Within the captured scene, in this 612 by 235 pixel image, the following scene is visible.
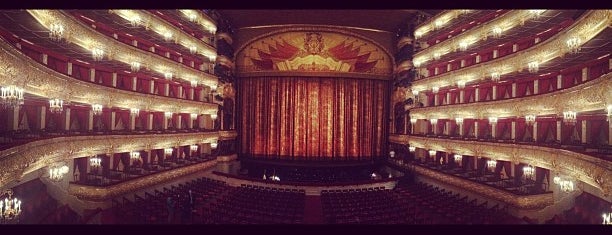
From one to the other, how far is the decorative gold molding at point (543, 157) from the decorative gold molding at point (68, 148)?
1640 cm

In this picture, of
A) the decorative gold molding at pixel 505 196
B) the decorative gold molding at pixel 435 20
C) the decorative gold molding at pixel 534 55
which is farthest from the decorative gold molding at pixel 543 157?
the decorative gold molding at pixel 435 20

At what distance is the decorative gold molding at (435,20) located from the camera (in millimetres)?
23277

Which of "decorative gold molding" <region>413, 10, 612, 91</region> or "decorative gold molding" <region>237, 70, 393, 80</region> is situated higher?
"decorative gold molding" <region>237, 70, 393, 80</region>

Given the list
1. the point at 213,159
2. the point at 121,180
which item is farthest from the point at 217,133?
the point at 121,180

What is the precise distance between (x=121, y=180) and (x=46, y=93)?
232 inches

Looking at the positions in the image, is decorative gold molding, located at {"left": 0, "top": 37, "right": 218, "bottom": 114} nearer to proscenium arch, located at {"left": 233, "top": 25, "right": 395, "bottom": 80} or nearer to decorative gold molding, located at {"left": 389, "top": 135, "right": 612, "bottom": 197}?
proscenium arch, located at {"left": 233, "top": 25, "right": 395, "bottom": 80}

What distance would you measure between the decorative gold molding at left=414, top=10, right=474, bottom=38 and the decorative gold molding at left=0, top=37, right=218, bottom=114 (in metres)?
17.1

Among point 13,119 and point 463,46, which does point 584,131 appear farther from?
point 13,119

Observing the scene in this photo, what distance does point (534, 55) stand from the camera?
16.1m

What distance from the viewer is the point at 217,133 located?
85.4 feet

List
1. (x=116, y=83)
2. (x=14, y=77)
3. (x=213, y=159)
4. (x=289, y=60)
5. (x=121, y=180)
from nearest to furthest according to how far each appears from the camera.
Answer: (x=14, y=77) → (x=121, y=180) → (x=116, y=83) → (x=213, y=159) → (x=289, y=60)

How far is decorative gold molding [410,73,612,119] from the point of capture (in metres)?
10.9

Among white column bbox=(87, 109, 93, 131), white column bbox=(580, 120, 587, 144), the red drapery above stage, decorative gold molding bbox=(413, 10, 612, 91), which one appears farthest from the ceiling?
white column bbox=(580, 120, 587, 144)

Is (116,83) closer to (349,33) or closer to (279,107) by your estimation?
(279,107)
